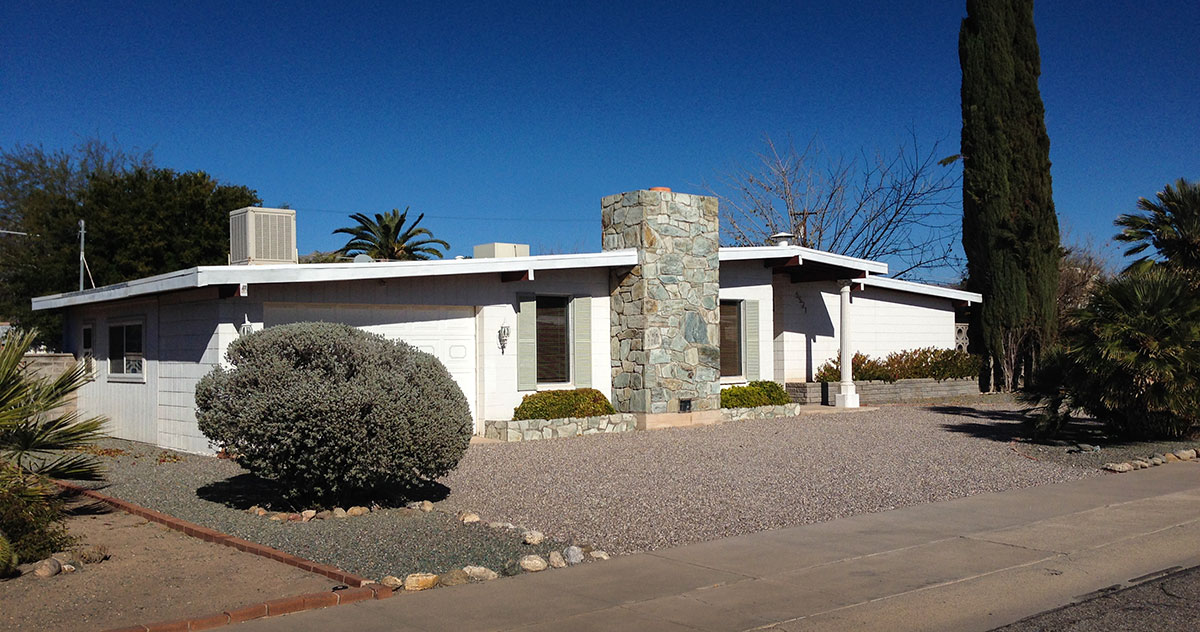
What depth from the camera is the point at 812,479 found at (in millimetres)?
11461

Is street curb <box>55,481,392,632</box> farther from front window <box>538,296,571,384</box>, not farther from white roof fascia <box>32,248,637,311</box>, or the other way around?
front window <box>538,296,571,384</box>

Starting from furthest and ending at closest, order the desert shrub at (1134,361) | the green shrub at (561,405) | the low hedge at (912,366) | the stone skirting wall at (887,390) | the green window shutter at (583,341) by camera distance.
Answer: the low hedge at (912,366) < the stone skirting wall at (887,390) < the green window shutter at (583,341) < the green shrub at (561,405) < the desert shrub at (1134,361)

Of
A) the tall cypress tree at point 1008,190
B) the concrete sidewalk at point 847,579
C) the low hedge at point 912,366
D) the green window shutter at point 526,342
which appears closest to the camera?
the concrete sidewalk at point 847,579

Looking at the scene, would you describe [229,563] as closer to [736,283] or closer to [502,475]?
[502,475]

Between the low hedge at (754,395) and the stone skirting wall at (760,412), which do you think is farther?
the low hedge at (754,395)

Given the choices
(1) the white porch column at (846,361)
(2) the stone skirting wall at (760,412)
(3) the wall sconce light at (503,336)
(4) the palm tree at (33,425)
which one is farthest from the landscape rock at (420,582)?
(1) the white porch column at (846,361)

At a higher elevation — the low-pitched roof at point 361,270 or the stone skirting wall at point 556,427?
the low-pitched roof at point 361,270

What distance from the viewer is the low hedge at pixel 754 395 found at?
19000 millimetres

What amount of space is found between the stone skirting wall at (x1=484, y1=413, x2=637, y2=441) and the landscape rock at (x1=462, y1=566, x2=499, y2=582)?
8302 mm

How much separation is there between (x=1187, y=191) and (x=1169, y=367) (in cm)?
644

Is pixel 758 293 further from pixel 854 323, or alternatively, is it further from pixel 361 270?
pixel 361 270

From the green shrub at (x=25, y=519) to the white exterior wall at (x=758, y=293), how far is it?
14.0 m

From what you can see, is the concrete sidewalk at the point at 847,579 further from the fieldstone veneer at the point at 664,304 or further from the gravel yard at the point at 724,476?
the fieldstone veneer at the point at 664,304

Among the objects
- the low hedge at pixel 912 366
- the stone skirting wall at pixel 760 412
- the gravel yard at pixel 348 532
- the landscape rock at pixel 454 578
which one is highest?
the low hedge at pixel 912 366
